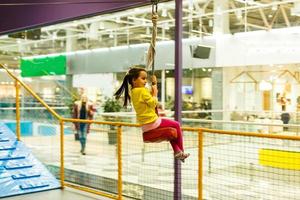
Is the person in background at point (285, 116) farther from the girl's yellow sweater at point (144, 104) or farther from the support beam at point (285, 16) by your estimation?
the girl's yellow sweater at point (144, 104)

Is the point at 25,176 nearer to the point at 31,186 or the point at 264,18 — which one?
the point at 31,186

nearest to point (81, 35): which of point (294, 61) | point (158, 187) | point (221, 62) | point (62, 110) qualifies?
point (62, 110)

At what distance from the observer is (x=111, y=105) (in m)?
10.4

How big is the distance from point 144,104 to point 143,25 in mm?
9435

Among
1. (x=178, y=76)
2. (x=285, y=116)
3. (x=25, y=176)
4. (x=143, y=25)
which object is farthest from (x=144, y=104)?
(x=143, y=25)

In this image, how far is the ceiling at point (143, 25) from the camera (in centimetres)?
870

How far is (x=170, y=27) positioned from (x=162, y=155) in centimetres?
469

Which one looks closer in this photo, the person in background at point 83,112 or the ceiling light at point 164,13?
the person in background at point 83,112

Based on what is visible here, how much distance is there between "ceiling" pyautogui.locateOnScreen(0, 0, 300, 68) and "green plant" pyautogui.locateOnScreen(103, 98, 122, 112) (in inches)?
70.7

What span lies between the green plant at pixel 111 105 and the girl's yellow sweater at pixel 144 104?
278 inches

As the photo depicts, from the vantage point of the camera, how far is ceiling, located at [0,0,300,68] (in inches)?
342

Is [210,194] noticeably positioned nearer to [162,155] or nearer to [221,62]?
[162,155]

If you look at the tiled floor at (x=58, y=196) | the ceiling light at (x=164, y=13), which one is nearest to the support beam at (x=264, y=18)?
the ceiling light at (x=164, y=13)

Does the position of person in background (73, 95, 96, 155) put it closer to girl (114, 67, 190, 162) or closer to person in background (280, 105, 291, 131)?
person in background (280, 105, 291, 131)
